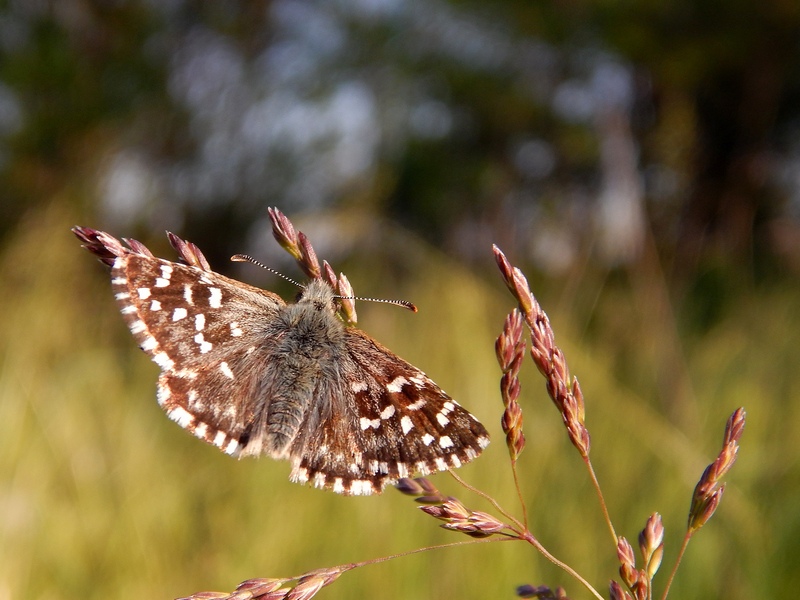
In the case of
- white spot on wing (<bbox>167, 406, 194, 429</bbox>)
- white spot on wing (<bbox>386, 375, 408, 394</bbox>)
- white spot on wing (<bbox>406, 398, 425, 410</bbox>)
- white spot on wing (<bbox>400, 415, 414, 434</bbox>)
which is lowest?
white spot on wing (<bbox>167, 406, 194, 429</bbox>)

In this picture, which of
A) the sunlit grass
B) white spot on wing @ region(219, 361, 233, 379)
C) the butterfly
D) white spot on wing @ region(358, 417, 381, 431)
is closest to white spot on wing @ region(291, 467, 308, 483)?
the butterfly

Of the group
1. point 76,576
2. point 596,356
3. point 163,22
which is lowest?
point 76,576

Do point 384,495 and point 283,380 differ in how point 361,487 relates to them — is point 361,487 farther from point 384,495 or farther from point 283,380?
point 384,495

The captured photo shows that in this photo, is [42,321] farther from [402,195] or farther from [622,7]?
[622,7]

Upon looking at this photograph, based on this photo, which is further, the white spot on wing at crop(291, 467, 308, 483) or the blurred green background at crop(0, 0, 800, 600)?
the blurred green background at crop(0, 0, 800, 600)

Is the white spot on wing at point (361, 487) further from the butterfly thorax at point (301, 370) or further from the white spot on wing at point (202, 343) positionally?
the white spot on wing at point (202, 343)

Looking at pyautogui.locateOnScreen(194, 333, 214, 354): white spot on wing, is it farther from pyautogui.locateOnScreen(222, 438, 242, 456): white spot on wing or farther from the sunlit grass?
the sunlit grass

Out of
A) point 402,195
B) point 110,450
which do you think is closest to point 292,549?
point 110,450

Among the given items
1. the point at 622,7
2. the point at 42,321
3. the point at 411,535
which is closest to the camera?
the point at 411,535
